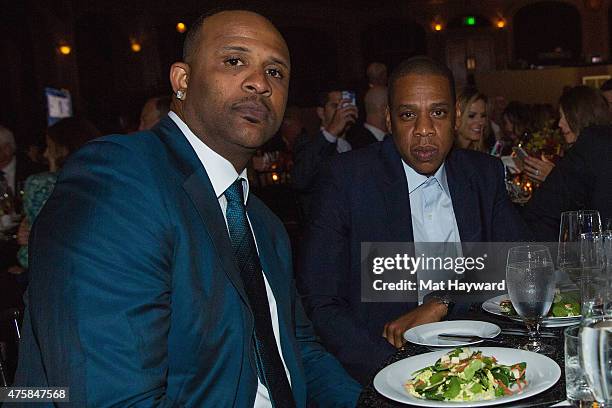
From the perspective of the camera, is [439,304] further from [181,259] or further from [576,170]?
[576,170]

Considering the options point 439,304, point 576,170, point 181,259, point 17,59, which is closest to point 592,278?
point 439,304

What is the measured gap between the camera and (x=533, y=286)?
1361 mm

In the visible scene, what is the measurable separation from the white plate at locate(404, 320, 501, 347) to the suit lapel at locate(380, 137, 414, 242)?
2.16ft

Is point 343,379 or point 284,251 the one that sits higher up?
point 284,251

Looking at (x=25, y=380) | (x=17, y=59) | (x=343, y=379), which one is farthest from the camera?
(x=17, y=59)

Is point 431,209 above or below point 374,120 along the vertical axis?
below

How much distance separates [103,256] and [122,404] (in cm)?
23

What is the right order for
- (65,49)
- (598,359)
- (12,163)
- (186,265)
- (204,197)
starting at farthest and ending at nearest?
1. (65,49)
2. (12,163)
3. (204,197)
4. (186,265)
5. (598,359)

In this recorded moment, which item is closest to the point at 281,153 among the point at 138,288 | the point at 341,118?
the point at 341,118

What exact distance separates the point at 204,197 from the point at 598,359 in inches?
29.8

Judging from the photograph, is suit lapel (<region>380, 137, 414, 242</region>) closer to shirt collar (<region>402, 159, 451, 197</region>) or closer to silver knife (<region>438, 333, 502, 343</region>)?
shirt collar (<region>402, 159, 451, 197</region>)

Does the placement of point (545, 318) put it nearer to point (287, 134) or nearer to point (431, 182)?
point (431, 182)

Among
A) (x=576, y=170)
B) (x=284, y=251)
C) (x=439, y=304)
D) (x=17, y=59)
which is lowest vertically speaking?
(x=439, y=304)

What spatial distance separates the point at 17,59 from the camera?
10391 mm
